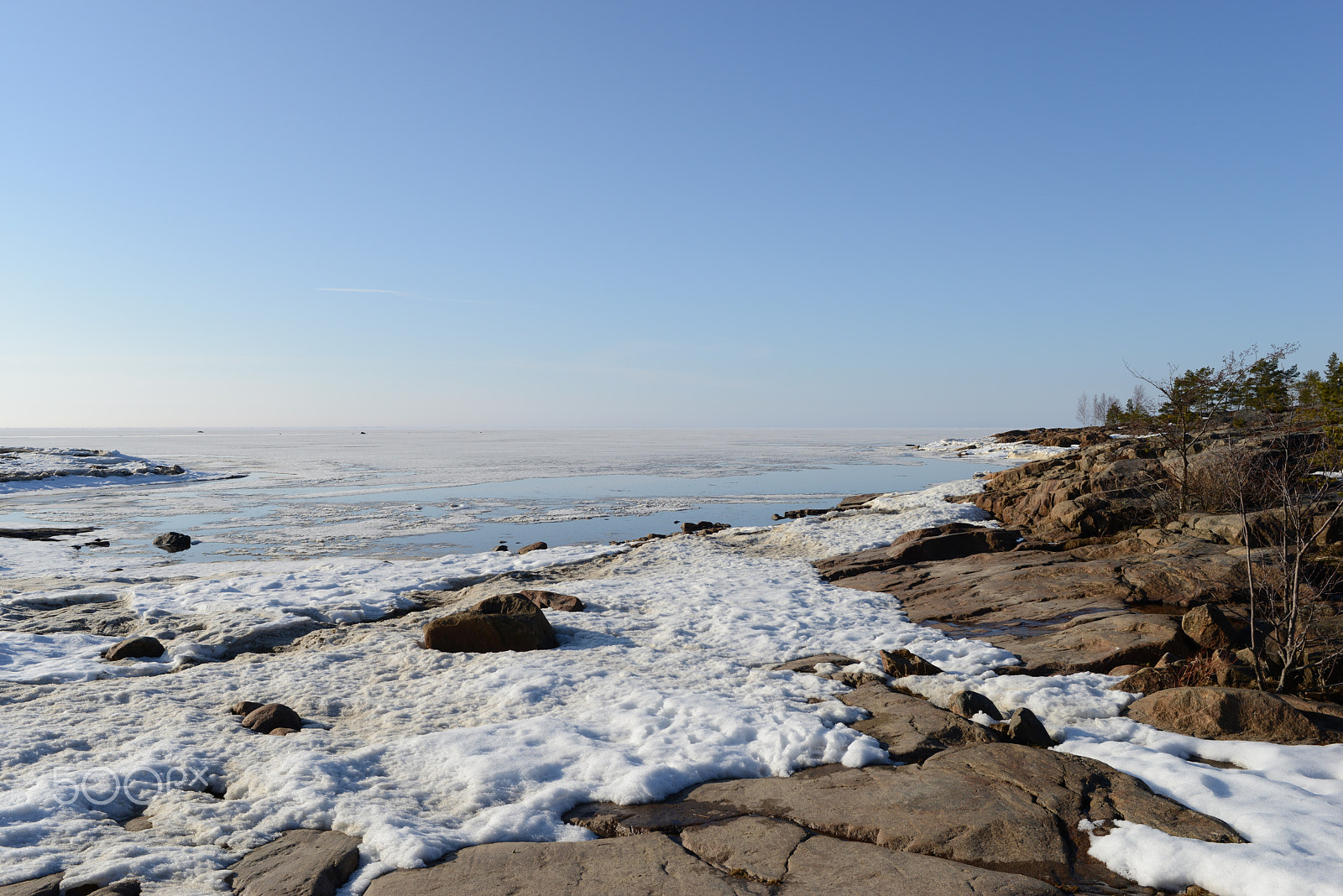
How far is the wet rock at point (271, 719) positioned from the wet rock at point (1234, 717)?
9.70 meters

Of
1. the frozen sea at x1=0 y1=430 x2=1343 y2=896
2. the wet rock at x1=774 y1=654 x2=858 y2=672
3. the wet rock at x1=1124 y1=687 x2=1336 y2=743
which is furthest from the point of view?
the wet rock at x1=774 y1=654 x2=858 y2=672

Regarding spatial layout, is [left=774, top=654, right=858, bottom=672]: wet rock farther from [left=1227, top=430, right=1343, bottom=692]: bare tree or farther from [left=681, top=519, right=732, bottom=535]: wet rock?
[left=681, top=519, right=732, bottom=535]: wet rock

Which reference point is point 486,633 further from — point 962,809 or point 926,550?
point 926,550

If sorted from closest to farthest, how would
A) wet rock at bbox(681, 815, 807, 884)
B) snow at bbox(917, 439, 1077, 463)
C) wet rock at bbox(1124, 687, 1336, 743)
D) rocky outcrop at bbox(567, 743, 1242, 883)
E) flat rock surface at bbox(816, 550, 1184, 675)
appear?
wet rock at bbox(681, 815, 807, 884) < rocky outcrop at bbox(567, 743, 1242, 883) < wet rock at bbox(1124, 687, 1336, 743) < flat rock surface at bbox(816, 550, 1184, 675) < snow at bbox(917, 439, 1077, 463)

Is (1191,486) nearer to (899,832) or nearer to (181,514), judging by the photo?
(899,832)

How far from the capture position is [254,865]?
4.97 meters

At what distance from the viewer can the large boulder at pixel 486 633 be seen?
433 inches

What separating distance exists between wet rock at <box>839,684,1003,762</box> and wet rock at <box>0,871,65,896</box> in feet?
22.0

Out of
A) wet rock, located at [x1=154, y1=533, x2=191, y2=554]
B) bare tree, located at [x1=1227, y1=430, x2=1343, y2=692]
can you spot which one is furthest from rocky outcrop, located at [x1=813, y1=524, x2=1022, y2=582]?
wet rock, located at [x1=154, y1=533, x2=191, y2=554]

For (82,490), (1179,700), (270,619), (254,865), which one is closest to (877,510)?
(1179,700)

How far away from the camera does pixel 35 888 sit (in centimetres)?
445

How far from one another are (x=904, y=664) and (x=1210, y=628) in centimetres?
417

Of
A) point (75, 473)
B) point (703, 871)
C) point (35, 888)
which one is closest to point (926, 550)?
point (703, 871)

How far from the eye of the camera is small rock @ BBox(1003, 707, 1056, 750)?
716cm
